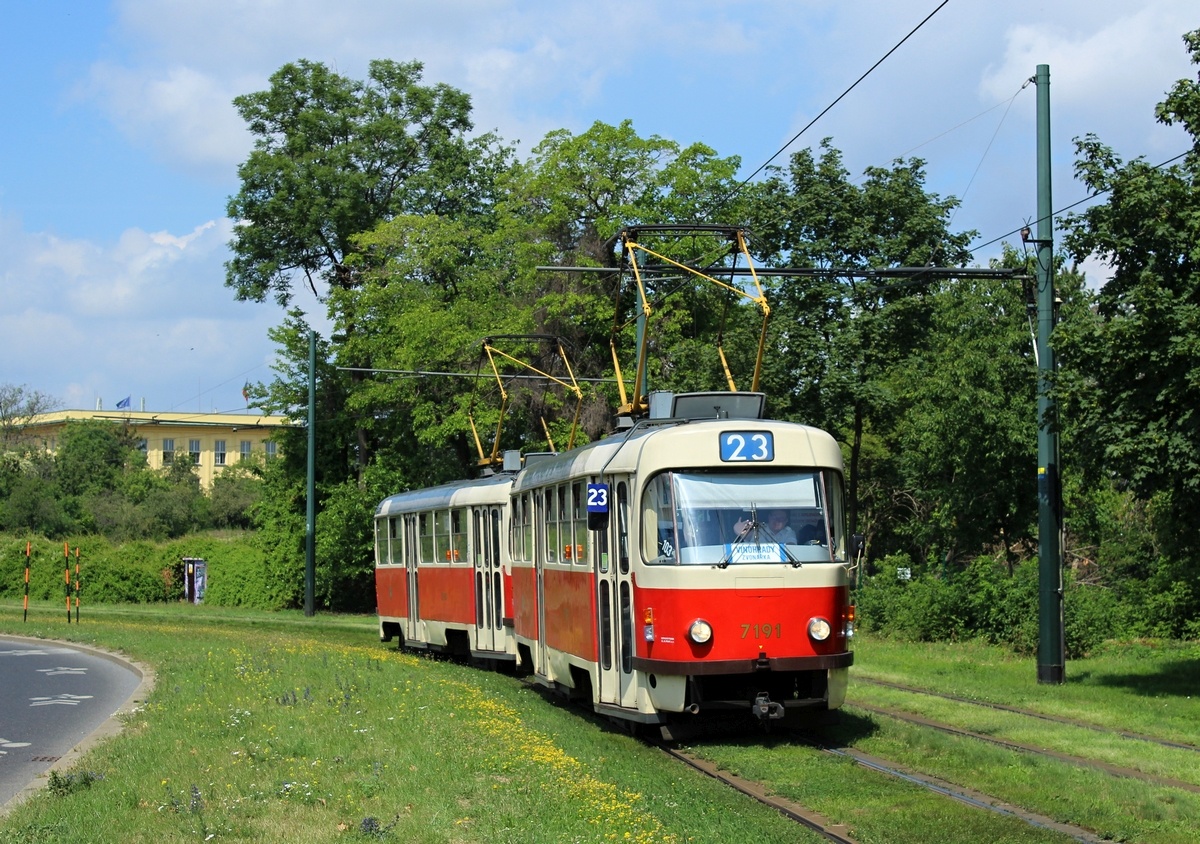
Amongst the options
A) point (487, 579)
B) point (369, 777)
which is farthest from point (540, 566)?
point (369, 777)

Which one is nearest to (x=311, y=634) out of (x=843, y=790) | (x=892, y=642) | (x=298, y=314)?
(x=892, y=642)

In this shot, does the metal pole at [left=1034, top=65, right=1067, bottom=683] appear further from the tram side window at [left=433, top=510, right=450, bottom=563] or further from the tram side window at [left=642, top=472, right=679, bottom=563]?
the tram side window at [left=433, top=510, right=450, bottom=563]

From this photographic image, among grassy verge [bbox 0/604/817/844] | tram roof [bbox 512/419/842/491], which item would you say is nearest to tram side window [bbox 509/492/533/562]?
grassy verge [bbox 0/604/817/844]

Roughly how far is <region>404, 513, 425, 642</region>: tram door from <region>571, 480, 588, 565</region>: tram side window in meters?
11.4

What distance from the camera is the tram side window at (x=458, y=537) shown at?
76.9 feet

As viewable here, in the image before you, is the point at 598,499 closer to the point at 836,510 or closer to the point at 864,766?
the point at 836,510

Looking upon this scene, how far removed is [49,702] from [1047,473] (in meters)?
13.4

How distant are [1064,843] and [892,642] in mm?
19998

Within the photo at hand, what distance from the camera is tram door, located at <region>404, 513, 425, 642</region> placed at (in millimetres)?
26828

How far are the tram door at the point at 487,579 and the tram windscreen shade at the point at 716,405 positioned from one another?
7143 millimetres

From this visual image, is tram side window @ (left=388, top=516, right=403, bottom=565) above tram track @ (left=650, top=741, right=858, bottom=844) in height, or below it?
above

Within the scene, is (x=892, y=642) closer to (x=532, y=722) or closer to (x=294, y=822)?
(x=532, y=722)

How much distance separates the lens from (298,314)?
53250 mm

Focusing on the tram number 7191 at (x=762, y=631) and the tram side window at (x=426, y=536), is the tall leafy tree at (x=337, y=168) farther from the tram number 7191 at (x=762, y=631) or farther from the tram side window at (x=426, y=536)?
the tram number 7191 at (x=762, y=631)
